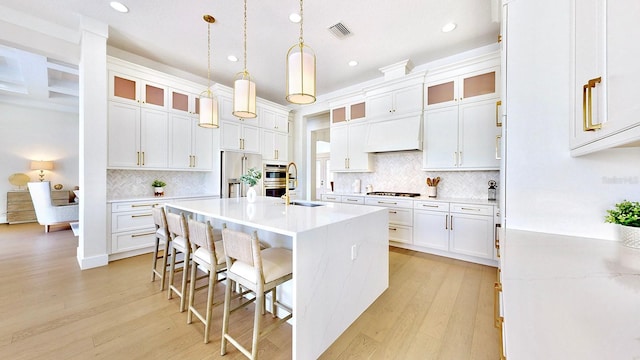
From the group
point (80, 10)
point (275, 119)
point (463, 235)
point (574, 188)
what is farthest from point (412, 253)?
point (80, 10)

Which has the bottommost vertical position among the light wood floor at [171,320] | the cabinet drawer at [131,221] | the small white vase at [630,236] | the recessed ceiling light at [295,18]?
the light wood floor at [171,320]

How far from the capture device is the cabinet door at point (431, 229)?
11.1 ft

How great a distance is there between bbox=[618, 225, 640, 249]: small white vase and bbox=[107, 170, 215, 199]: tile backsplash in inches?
188

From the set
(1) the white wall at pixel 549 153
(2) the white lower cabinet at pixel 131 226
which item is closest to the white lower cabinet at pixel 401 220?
(1) the white wall at pixel 549 153

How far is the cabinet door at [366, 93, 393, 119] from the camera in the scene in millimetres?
4059

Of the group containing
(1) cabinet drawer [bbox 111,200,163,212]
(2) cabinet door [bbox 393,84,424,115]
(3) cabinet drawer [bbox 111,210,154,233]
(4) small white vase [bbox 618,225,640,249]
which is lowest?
(3) cabinet drawer [bbox 111,210,154,233]

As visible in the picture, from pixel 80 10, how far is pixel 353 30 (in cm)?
336

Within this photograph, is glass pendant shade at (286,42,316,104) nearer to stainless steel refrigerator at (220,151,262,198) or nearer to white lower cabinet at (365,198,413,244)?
white lower cabinet at (365,198,413,244)

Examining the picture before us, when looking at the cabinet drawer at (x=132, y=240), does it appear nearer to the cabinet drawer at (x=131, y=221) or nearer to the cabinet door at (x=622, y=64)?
the cabinet drawer at (x=131, y=221)

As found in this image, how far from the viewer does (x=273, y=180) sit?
5258 mm

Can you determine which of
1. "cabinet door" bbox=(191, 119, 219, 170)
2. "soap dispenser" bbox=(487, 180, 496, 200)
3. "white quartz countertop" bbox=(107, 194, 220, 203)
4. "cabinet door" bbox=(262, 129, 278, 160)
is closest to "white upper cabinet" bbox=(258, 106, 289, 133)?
"cabinet door" bbox=(262, 129, 278, 160)

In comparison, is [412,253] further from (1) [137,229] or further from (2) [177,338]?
(1) [137,229]

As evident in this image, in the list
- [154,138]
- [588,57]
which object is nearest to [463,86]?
[588,57]

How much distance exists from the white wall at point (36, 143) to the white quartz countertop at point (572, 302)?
9.42m
